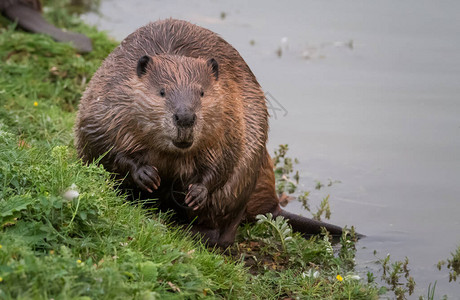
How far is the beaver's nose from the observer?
3479 millimetres

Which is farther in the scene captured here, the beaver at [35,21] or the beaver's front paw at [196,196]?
the beaver at [35,21]

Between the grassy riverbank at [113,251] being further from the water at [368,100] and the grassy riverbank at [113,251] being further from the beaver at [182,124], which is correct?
the water at [368,100]

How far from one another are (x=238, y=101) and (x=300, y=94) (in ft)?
8.59

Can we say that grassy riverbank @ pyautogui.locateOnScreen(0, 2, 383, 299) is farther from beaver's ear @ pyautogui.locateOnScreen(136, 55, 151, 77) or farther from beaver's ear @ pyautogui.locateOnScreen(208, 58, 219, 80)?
beaver's ear @ pyautogui.locateOnScreen(208, 58, 219, 80)

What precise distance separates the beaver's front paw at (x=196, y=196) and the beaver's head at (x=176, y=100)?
266mm

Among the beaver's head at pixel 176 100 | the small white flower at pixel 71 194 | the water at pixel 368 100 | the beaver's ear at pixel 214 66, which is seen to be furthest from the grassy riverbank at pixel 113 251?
the beaver's ear at pixel 214 66

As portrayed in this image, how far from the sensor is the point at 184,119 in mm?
3477

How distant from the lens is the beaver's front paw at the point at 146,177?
3.71 metres

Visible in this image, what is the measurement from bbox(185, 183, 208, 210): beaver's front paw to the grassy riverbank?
15cm

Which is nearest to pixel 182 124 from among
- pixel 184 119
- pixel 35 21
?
pixel 184 119

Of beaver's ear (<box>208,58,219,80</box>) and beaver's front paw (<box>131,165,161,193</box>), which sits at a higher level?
beaver's ear (<box>208,58,219,80</box>)

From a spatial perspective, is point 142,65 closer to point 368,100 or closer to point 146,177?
point 146,177

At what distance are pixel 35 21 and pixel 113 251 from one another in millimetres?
4225

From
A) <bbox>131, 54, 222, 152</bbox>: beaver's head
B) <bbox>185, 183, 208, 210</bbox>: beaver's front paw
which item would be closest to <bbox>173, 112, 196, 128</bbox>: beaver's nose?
<bbox>131, 54, 222, 152</bbox>: beaver's head
